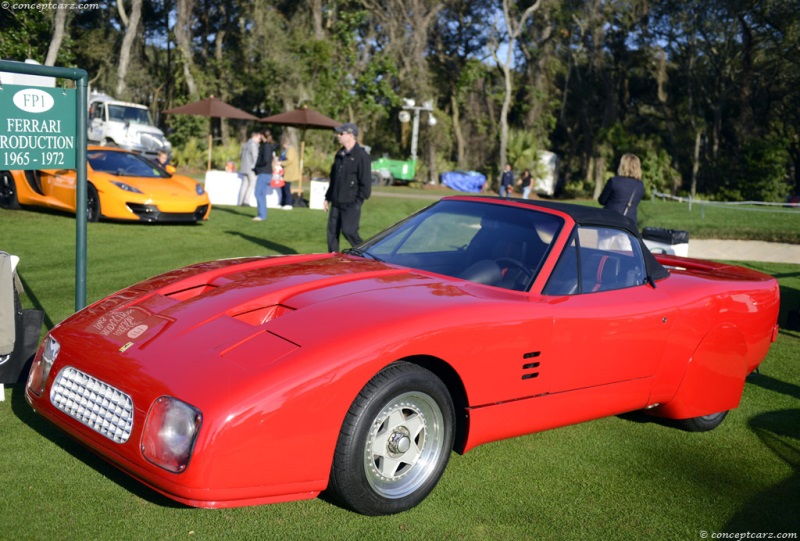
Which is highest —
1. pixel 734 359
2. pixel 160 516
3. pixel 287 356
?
pixel 287 356

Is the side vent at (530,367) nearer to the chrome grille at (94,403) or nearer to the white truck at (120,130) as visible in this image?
the chrome grille at (94,403)

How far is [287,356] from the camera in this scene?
3297mm

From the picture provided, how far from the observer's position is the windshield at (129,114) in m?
32.6

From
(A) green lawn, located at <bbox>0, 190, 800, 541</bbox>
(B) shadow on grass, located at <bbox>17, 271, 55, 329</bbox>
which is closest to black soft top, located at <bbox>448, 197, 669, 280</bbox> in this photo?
(A) green lawn, located at <bbox>0, 190, 800, 541</bbox>

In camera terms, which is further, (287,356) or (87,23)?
(87,23)

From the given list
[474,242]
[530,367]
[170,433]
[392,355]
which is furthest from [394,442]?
[474,242]

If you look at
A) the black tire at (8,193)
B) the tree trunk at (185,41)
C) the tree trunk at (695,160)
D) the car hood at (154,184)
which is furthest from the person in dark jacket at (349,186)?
the tree trunk at (695,160)

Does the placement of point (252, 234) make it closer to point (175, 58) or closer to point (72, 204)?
point (72, 204)

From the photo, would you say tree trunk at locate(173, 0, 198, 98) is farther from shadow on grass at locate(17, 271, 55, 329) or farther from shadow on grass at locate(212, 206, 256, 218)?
shadow on grass at locate(17, 271, 55, 329)

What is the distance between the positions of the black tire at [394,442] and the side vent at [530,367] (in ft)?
1.55

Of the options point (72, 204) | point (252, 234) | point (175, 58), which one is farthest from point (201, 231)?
point (175, 58)

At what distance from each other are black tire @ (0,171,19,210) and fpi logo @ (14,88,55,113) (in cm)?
1009

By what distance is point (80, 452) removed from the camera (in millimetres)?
4031

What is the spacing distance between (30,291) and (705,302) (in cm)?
650
